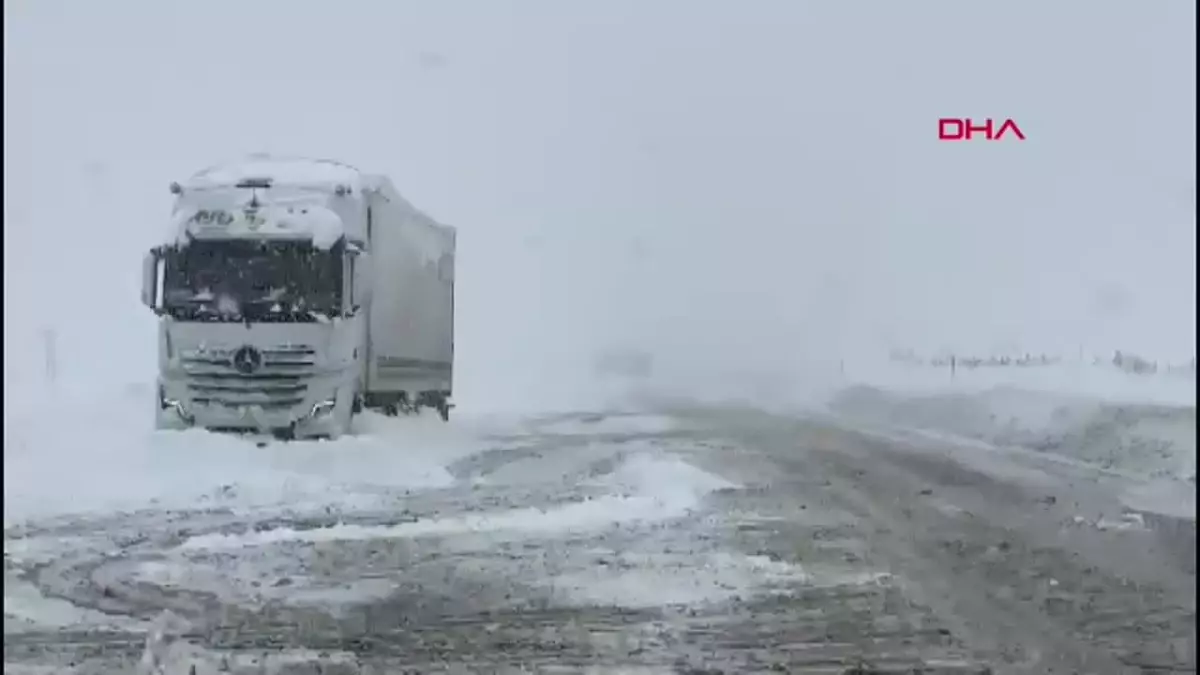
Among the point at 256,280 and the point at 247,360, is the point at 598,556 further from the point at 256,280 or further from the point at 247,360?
the point at 256,280

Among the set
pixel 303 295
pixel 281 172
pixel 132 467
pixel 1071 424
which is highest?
pixel 281 172

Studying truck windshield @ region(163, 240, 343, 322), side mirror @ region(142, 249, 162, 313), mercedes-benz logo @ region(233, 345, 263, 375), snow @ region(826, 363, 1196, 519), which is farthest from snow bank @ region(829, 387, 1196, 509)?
side mirror @ region(142, 249, 162, 313)

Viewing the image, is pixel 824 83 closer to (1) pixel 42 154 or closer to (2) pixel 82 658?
(1) pixel 42 154

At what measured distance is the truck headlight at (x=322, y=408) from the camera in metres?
3.65

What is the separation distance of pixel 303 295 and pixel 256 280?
16cm

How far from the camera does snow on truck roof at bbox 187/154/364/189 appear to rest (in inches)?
144

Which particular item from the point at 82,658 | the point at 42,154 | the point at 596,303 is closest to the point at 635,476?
the point at 596,303

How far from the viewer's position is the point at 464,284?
366 centimetres

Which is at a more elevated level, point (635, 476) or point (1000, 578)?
point (635, 476)

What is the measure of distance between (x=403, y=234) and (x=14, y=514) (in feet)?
4.80

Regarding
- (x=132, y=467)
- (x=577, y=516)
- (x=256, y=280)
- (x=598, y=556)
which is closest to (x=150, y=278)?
(x=256, y=280)

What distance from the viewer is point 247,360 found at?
11.9ft

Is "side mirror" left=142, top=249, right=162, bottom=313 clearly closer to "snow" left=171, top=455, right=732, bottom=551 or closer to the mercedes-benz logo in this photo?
the mercedes-benz logo

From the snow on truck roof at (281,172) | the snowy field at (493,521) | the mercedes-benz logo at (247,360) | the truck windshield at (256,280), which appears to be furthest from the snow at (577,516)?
the snow on truck roof at (281,172)
